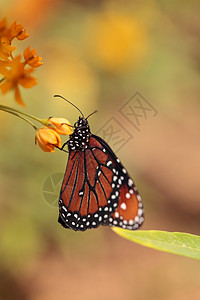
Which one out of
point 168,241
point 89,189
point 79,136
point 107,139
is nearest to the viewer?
point 168,241

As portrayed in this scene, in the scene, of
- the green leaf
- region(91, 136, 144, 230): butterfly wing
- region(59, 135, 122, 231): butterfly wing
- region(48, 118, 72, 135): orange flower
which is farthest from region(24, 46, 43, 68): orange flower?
region(91, 136, 144, 230): butterfly wing

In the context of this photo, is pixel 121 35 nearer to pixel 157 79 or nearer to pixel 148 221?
pixel 157 79

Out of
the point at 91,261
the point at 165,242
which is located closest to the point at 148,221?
the point at 91,261

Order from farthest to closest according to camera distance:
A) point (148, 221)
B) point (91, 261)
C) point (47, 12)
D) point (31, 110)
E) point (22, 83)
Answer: point (148, 221), point (91, 261), point (47, 12), point (31, 110), point (22, 83)

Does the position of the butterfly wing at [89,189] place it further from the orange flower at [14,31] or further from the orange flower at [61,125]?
the orange flower at [14,31]

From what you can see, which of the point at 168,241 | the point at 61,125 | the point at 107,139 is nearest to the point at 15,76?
the point at 61,125

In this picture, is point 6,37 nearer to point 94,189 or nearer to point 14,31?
point 14,31
